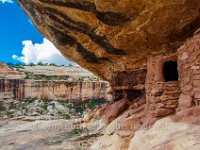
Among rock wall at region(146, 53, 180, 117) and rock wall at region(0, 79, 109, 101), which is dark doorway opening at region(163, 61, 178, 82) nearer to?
rock wall at region(146, 53, 180, 117)

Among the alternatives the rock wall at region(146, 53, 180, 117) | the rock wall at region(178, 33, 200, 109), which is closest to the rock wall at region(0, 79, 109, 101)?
the rock wall at region(146, 53, 180, 117)

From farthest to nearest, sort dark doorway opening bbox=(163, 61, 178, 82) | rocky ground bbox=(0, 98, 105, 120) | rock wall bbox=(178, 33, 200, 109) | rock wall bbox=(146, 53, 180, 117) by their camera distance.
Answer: rocky ground bbox=(0, 98, 105, 120), dark doorway opening bbox=(163, 61, 178, 82), rock wall bbox=(146, 53, 180, 117), rock wall bbox=(178, 33, 200, 109)

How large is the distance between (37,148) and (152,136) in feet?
17.4

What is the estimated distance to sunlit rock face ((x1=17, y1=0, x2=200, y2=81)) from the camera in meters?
6.61

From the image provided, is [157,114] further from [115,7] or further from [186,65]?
[115,7]

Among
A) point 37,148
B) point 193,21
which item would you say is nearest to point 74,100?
point 37,148

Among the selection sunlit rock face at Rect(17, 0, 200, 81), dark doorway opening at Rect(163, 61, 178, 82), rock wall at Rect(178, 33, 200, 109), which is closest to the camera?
rock wall at Rect(178, 33, 200, 109)

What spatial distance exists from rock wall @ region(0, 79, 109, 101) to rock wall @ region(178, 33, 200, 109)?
972 inches

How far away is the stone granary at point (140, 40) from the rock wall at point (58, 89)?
21.4m

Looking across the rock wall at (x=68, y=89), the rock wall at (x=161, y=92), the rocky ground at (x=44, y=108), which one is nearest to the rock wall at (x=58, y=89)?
the rock wall at (x=68, y=89)

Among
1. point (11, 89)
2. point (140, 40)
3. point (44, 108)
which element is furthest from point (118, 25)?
point (11, 89)

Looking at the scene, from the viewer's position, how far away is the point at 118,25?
7426mm

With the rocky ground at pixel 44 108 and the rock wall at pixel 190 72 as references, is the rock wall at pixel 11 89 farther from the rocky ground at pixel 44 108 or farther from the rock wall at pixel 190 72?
the rock wall at pixel 190 72

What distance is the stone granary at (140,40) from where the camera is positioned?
6492 millimetres
